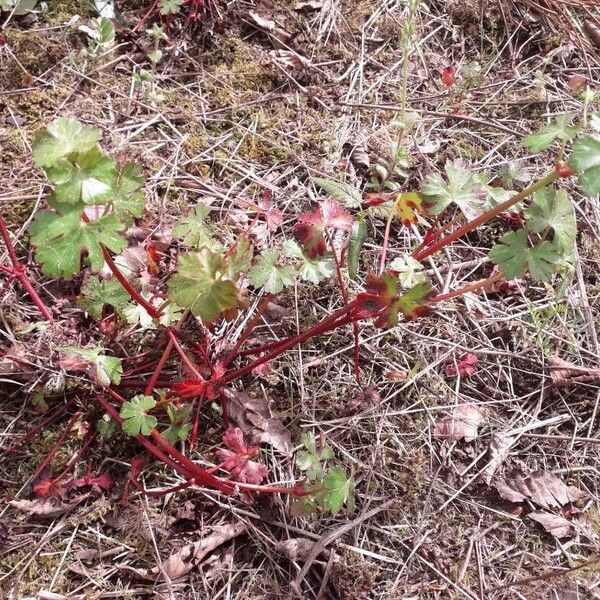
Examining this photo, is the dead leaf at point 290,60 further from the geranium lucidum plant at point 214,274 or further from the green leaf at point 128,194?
the green leaf at point 128,194

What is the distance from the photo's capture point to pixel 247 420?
6.60 feet

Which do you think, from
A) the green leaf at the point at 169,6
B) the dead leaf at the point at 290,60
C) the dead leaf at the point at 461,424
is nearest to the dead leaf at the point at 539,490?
the dead leaf at the point at 461,424

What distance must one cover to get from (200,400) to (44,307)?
0.58 m

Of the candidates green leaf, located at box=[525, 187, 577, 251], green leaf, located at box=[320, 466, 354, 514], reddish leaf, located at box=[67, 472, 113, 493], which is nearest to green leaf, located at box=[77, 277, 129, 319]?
reddish leaf, located at box=[67, 472, 113, 493]

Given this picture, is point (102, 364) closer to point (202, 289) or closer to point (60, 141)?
point (202, 289)

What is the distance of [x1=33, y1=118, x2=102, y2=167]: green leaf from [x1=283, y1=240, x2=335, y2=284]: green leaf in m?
0.66

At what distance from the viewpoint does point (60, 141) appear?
153cm

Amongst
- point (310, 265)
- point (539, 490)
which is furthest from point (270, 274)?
point (539, 490)

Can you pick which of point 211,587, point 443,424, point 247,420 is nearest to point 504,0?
point 443,424

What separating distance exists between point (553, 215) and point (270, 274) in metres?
0.85

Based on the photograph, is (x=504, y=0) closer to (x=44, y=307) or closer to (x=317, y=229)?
(x=317, y=229)

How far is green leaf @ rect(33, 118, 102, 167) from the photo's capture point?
150 centimetres

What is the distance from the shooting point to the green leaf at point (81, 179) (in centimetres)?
148

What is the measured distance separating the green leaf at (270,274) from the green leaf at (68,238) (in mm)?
432
